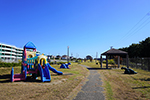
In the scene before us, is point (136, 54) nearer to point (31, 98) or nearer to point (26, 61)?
point (26, 61)

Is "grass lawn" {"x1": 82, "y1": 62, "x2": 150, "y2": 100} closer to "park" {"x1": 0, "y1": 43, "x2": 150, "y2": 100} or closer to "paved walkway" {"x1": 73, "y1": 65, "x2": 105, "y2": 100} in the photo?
"park" {"x1": 0, "y1": 43, "x2": 150, "y2": 100}

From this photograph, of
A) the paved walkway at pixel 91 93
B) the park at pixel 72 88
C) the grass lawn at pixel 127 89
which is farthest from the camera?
the park at pixel 72 88

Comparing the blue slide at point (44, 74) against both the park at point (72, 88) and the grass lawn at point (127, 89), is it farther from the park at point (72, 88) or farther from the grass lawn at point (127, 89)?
the grass lawn at point (127, 89)

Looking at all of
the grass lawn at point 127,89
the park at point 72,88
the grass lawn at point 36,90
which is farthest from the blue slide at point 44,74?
the grass lawn at point 127,89

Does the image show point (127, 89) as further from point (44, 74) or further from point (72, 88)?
point (44, 74)

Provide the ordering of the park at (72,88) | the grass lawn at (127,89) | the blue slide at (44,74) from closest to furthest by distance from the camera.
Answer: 1. the grass lawn at (127,89)
2. the park at (72,88)
3. the blue slide at (44,74)

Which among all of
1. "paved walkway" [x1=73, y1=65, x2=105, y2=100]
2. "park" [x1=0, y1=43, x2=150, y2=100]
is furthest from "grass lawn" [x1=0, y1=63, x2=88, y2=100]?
"paved walkway" [x1=73, y1=65, x2=105, y2=100]

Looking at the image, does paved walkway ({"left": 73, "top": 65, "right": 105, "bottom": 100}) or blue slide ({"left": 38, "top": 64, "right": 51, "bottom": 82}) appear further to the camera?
blue slide ({"left": 38, "top": 64, "right": 51, "bottom": 82})

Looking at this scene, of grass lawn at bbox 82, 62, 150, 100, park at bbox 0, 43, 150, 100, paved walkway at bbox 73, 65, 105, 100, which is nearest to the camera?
paved walkway at bbox 73, 65, 105, 100

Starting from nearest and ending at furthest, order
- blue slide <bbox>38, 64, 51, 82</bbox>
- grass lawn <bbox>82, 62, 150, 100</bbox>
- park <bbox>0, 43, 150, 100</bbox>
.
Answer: grass lawn <bbox>82, 62, 150, 100</bbox> < park <bbox>0, 43, 150, 100</bbox> < blue slide <bbox>38, 64, 51, 82</bbox>

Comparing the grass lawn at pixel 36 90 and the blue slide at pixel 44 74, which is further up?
the blue slide at pixel 44 74

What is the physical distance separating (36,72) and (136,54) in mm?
51473

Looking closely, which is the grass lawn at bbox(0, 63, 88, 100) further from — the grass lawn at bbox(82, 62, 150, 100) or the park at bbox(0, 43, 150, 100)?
the grass lawn at bbox(82, 62, 150, 100)

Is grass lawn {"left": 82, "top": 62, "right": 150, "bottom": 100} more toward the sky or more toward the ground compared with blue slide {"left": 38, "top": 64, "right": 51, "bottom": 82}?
more toward the ground
